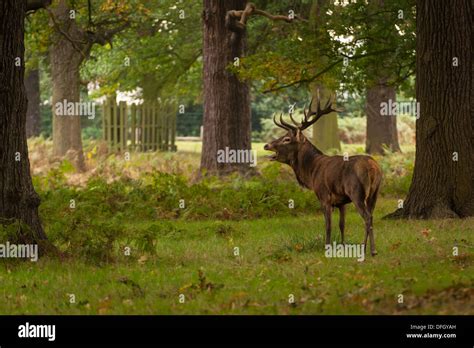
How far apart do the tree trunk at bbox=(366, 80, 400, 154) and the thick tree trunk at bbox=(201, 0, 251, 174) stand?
1236 cm

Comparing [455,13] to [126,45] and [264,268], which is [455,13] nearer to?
[264,268]

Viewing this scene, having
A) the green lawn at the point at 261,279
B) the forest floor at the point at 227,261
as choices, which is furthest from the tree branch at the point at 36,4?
the green lawn at the point at 261,279

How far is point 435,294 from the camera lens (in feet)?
33.5

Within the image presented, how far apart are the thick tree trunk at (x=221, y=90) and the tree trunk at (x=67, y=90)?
24.9ft

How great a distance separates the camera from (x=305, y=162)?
48.7 ft

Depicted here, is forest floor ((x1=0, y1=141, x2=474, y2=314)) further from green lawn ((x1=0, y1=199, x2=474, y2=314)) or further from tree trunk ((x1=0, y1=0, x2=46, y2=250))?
tree trunk ((x1=0, y1=0, x2=46, y2=250))

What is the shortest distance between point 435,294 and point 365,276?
137cm

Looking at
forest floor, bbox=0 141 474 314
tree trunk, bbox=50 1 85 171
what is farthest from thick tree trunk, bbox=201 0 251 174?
tree trunk, bbox=50 1 85 171

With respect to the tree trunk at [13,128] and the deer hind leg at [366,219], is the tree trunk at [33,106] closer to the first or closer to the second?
the tree trunk at [13,128]

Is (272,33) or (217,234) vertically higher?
(272,33)

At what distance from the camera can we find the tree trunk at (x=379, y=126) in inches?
1374

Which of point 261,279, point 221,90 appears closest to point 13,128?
point 261,279

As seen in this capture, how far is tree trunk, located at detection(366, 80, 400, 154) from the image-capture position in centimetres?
3491
